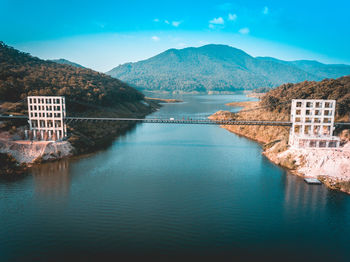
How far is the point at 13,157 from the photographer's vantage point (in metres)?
29.6

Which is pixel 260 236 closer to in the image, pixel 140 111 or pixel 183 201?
pixel 183 201

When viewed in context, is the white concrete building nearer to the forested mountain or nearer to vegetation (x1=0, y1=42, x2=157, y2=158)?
vegetation (x1=0, y1=42, x2=157, y2=158)

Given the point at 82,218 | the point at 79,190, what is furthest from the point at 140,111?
the point at 82,218

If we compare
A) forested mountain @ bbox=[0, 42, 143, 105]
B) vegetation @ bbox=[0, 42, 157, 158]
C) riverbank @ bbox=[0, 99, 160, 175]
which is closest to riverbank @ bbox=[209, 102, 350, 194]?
riverbank @ bbox=[0, 99, 160, 175]

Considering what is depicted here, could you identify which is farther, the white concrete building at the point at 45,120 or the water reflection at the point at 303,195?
the white concrete building at the point at 45,120

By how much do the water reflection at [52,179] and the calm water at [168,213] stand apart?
0.09 m

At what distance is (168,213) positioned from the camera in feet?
61.3

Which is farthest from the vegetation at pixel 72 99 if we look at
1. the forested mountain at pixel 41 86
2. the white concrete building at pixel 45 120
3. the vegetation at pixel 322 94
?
the vegetation at pixel 322 94

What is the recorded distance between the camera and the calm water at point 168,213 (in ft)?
48.7

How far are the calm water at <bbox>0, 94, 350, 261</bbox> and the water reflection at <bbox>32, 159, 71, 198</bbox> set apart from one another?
9 centimetres

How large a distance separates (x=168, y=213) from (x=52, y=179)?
46.8 ft

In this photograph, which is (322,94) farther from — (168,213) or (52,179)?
(52,179)

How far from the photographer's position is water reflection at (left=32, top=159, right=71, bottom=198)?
22.2 meters

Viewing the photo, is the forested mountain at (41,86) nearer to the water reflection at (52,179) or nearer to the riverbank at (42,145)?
the riverbank at (42,145)
